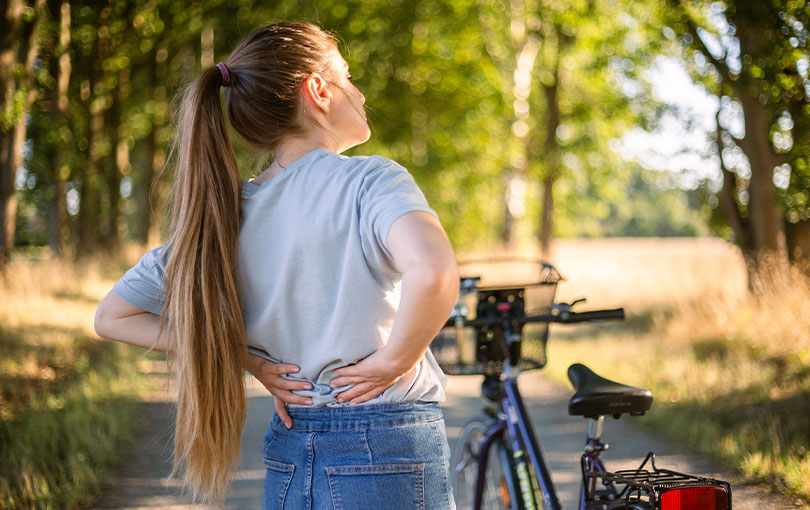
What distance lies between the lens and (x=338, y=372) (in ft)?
5.78

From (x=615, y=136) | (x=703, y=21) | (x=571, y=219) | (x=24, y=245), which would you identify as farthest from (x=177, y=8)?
(x=571, y=219)

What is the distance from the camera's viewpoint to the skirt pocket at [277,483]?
1.80 meters

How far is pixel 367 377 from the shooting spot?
1719 millimetres

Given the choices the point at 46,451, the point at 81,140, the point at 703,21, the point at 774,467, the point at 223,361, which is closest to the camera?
the point at 223,361

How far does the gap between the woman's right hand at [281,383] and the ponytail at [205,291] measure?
5 cm

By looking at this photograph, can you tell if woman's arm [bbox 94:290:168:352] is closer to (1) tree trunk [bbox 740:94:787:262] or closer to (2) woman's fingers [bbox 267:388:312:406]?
(2) woman's fingers [bbox 267:388:312:406]

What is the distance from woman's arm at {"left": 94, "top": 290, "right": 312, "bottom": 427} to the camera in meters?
1.85

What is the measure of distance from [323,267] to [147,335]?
0.57 meters

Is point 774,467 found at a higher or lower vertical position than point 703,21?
lower

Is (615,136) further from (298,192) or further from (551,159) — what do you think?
(298,192)

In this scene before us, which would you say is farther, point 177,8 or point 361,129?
point 177,8

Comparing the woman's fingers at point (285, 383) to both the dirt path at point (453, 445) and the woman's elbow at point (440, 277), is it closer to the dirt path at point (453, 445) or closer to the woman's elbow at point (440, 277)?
the woman's elbow at point (440, 277)

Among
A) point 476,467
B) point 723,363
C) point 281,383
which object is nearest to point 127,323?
point 281,383

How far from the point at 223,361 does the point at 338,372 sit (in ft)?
1.03
